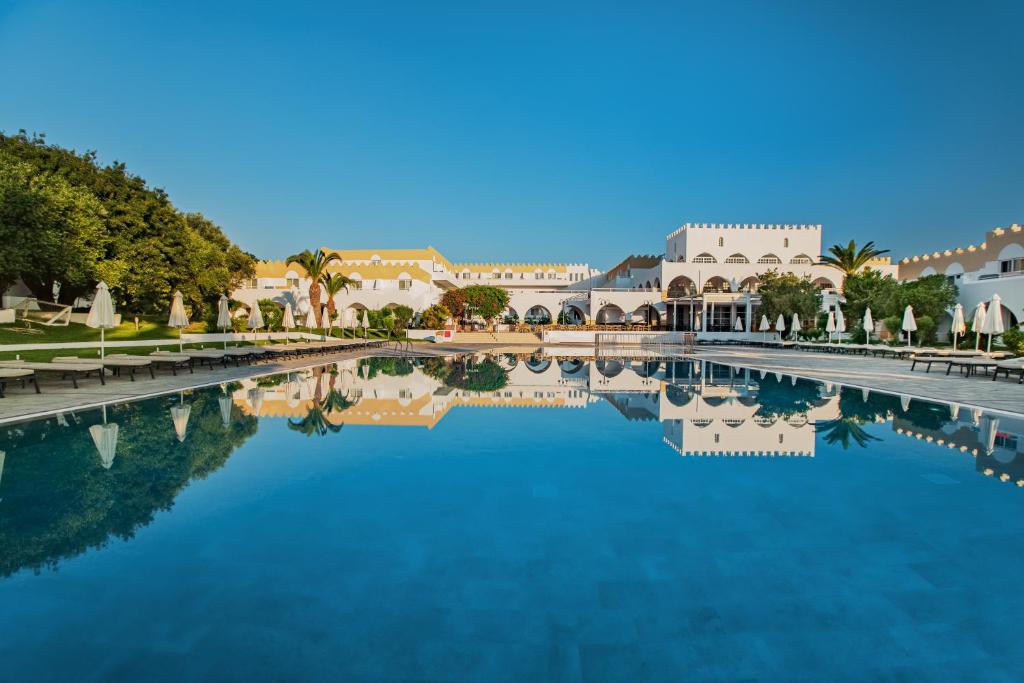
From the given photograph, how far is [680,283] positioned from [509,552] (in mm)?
40051

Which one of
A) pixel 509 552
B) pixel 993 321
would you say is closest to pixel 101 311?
pixel 509 552

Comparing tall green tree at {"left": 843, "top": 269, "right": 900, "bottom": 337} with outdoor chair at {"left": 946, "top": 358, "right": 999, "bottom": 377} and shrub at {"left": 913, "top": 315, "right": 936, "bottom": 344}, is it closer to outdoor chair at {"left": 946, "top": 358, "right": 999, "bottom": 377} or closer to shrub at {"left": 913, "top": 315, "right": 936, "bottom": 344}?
shrub at {"left": 913, "top": 315, "right": 936, "bottom": 344}

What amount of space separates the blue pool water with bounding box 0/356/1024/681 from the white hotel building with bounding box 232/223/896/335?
2940 cm

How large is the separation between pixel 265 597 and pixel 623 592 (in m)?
1.95

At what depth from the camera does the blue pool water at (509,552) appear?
2463 mm

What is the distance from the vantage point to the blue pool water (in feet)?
8.08

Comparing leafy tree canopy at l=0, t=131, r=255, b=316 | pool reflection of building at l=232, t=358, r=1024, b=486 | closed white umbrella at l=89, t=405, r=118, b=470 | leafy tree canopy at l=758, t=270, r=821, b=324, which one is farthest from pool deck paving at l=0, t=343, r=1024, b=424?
leafy tree canopy at l=758, t=270, r=821, b=324

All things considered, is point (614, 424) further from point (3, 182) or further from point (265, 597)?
point (3, 182)

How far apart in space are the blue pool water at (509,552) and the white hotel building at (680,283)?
29.4 metres

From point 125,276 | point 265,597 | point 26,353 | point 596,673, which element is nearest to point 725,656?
point 596,673

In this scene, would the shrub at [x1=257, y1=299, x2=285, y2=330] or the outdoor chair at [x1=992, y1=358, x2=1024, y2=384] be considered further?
Result: the shrub at [x1=257, y1=299, x2=285, y2=330]

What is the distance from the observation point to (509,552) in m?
3.53

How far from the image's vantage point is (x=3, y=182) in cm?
1569

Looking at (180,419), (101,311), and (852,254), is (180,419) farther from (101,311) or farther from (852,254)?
(852,254)
